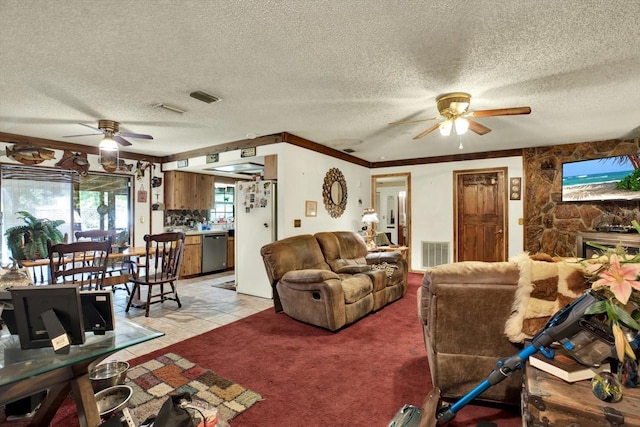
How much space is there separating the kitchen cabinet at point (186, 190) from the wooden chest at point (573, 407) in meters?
6.13

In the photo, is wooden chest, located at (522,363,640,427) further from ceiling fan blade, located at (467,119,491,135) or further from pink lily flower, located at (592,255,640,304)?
ceiling fan blade, located at (467,119,491,135)

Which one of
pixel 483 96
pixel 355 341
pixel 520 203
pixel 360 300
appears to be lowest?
pixel 355 341

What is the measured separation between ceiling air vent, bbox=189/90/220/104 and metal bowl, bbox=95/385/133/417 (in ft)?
7.78

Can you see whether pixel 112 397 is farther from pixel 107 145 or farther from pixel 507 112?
pixel 507 112

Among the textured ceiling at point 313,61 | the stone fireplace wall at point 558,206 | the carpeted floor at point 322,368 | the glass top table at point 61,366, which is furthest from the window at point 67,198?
the stone fireplace wall at point 558,206

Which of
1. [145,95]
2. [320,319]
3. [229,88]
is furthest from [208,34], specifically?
[320,319]

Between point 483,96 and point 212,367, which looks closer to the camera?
point 212,367

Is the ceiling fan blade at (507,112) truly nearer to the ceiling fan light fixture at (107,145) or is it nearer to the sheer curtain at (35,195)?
the ceiling fan light fixture at (107,145)

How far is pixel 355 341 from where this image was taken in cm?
307

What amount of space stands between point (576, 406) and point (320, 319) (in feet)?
7.85

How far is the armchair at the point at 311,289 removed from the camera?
3.27 meters

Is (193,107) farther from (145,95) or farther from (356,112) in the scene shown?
(356,112)

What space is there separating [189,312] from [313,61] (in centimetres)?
322

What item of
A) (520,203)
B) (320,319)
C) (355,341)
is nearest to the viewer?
(355,341)
